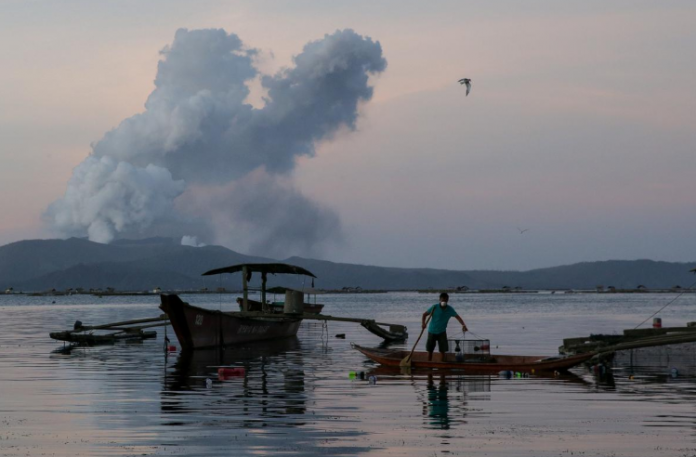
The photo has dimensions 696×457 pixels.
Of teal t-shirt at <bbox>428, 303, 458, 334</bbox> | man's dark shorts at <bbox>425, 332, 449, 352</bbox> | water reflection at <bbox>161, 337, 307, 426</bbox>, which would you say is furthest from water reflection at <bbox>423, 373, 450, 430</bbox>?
water reflection at <bbox>161, 337, 307, 426</bbox>

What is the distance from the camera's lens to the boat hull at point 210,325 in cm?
4525

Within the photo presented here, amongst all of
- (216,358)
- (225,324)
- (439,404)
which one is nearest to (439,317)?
(439,404)

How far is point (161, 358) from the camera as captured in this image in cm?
4222

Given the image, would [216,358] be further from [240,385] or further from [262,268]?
[240,385]

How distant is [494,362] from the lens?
110 feet

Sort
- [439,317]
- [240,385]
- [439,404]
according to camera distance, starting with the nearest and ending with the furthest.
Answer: [439,404]
[240,385]
[439,317]

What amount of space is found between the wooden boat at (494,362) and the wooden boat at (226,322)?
1336 cm

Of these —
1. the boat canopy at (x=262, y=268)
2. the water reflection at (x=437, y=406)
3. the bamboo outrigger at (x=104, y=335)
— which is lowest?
the water reflection at (x=437, y=406)

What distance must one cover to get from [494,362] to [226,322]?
18.9 metres

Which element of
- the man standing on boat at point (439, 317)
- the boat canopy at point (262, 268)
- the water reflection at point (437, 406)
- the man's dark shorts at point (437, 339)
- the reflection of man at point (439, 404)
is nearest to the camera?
the water reflection at point (437, 406)

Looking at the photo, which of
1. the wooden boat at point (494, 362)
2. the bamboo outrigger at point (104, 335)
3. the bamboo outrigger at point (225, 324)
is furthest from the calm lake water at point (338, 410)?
the bamboo outrigger at point (104, 335)

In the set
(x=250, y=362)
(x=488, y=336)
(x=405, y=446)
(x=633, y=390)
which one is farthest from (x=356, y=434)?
(x=488, y=336)

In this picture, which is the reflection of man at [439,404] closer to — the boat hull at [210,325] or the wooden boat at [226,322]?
the boat hull at [210,325]

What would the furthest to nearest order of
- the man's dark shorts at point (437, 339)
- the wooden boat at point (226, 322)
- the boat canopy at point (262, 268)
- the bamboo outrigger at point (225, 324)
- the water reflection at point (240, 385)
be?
1. the boat canopy at point (262, 268)
2. the bamboo outrigger at point (225, 324)
3. the wooden boat at point (226, 322)
4. the man's dark shorts at point (437, 339)
5. the water reflection at point (240, 385)
